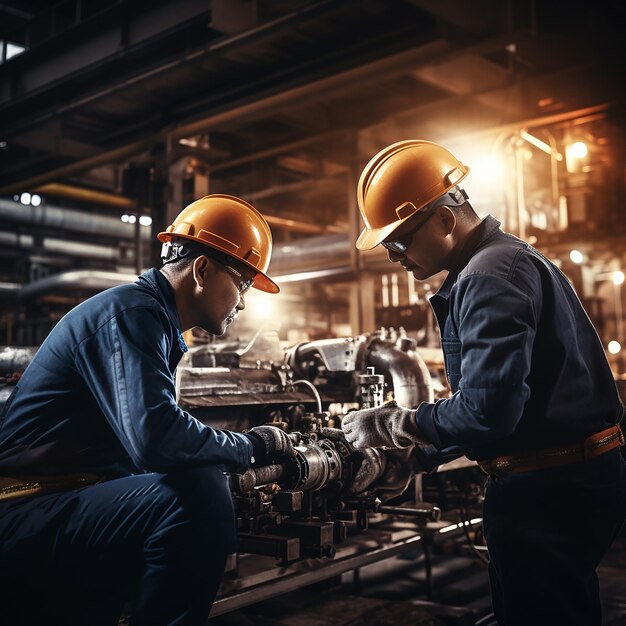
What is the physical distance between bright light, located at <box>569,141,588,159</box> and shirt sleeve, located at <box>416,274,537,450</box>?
25.4 ft

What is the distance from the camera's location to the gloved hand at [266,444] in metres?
2.54

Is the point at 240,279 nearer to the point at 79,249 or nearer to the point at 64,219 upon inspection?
the point at 64,219

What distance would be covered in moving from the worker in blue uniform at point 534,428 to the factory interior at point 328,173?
3.19ft

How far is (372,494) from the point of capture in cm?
333

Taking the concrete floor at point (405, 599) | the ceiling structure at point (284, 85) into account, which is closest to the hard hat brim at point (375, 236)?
the concrete floor at point (405, 599)

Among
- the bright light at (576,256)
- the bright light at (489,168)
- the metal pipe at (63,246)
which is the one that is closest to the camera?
the bright light at (489,168)

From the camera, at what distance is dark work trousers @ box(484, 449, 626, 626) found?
79.0 inches

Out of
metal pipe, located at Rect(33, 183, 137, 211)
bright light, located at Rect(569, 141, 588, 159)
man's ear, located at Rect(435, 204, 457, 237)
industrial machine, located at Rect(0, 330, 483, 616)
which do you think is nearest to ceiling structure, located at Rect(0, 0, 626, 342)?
bright light, located at Rect(569, 141, 588, 159)

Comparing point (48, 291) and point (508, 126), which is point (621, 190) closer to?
point (508, 126)

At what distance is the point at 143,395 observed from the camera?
2068 mm

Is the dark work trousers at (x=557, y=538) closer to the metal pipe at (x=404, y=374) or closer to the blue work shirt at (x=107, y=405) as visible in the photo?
the blue work shirt at (x=107, y=405)

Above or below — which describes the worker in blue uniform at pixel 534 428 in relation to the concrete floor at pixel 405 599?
above

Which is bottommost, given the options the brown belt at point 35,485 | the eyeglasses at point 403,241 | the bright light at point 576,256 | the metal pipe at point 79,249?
the brown belt at point 35,485

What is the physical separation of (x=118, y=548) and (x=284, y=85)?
4.91 metres
